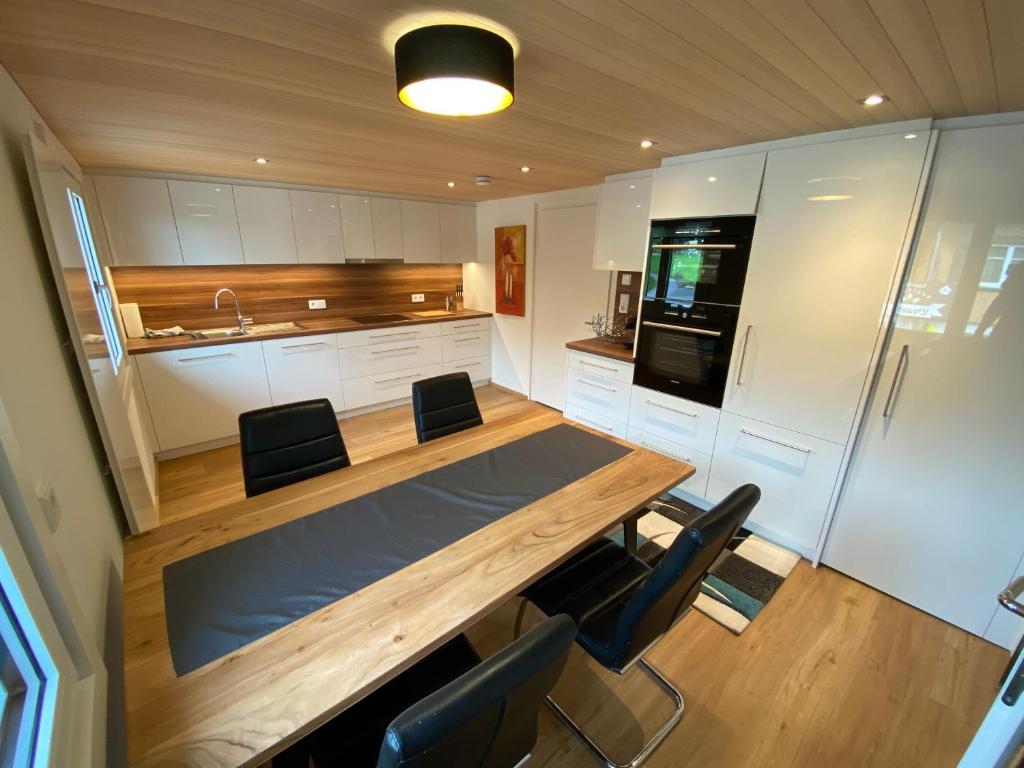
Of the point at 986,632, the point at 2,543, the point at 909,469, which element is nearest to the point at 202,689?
the point at 2,543

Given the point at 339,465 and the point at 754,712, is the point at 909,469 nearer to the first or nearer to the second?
the point at 754,712

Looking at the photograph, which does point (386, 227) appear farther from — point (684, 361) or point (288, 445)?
point (684, 361)

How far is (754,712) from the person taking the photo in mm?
1564

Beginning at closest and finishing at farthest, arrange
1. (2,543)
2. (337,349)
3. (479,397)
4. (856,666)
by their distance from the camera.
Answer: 1. (2,543)
2. (856,666)
3. (337,349)
4. (479,397)

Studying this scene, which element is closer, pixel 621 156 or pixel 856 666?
pixel 856 666

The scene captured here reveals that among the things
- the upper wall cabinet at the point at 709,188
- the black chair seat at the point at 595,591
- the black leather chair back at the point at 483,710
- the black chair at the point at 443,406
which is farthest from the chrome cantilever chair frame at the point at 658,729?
the upper wall cabinet at the point at 709,188

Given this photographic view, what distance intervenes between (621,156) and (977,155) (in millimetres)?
1512

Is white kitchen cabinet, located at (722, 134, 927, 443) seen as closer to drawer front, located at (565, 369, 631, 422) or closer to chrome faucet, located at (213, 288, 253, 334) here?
drawer front, located at (565, 369, 631, 422)

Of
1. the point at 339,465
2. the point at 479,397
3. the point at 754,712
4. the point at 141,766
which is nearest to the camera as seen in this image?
the point at 141,766

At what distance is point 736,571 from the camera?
2.24 metres

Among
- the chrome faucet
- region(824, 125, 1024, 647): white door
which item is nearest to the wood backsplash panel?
the chrome faucet

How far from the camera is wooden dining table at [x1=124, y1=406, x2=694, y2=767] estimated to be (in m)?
0.79

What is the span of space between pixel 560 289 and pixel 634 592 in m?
3.08

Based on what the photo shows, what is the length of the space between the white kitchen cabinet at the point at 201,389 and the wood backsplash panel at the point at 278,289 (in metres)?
0.61
